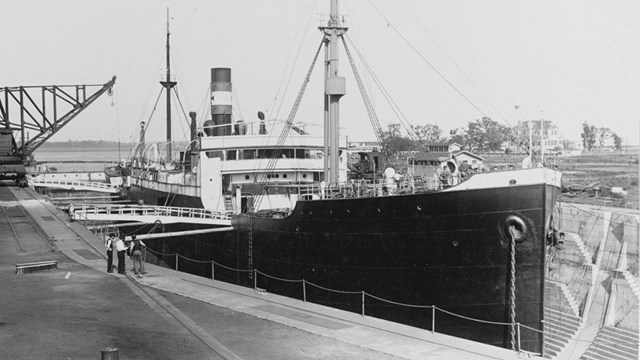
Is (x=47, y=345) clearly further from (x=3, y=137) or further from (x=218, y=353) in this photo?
(x=3, y=137)

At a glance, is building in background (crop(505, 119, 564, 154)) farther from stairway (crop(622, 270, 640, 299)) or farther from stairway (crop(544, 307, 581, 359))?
stairway (crop(544, 307, 581, 359))

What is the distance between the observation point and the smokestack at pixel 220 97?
95.1 feet

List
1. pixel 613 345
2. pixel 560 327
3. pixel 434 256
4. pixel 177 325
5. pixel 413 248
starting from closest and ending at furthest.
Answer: pixel 177 325
pixel 434 256
pixel 413 248
pixel 613 345
pixel 560 327

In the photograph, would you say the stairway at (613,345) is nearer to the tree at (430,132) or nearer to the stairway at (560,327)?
the stairway at (560,327)

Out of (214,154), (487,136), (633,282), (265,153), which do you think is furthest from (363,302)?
(487,136)

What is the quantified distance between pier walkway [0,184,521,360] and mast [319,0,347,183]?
5703 millimetres

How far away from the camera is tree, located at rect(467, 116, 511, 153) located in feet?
210

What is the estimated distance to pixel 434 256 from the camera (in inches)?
571

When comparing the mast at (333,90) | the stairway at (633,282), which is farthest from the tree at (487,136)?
the mast at (333,90)

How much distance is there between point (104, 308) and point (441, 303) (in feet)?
25.6

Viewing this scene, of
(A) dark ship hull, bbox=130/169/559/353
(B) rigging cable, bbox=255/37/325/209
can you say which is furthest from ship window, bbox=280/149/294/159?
(A) dark ship hull, bbox=130/169/559/353

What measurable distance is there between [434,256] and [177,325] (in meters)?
6.29

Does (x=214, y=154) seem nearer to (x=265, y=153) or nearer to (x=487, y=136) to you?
(x=265, y=153)

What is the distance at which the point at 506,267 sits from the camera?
13.5 meters
